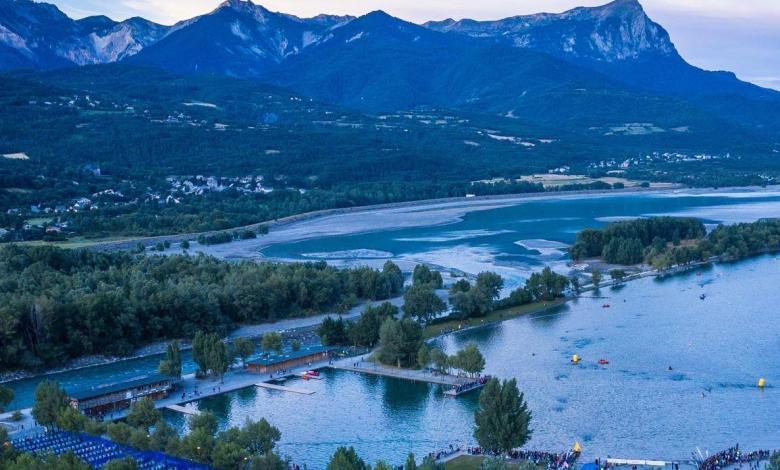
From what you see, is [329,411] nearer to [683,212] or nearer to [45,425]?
[45,425]

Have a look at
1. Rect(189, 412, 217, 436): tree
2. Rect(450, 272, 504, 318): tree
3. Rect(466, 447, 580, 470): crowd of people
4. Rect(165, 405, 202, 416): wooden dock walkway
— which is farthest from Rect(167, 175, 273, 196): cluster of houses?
Rect(466, 447, 580, 470): crowd of people

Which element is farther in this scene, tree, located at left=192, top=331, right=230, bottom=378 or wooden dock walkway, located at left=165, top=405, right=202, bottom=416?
tree, located at left=192, top=331, right=230, bottom=378

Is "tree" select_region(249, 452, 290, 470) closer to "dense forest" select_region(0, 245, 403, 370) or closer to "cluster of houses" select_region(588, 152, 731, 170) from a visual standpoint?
"dense forest" select_region(0, 245, 403, 370)

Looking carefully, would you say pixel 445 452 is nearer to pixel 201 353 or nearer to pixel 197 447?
pixel 197 447

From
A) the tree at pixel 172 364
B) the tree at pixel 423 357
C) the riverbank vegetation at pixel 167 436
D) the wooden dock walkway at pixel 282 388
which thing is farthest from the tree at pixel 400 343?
the riverbank vegetation at pixel 167 436

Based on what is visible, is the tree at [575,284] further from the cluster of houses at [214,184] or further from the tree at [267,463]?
the cluster of houses at [214,184]

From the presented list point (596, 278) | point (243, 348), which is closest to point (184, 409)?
point (243, 348)
